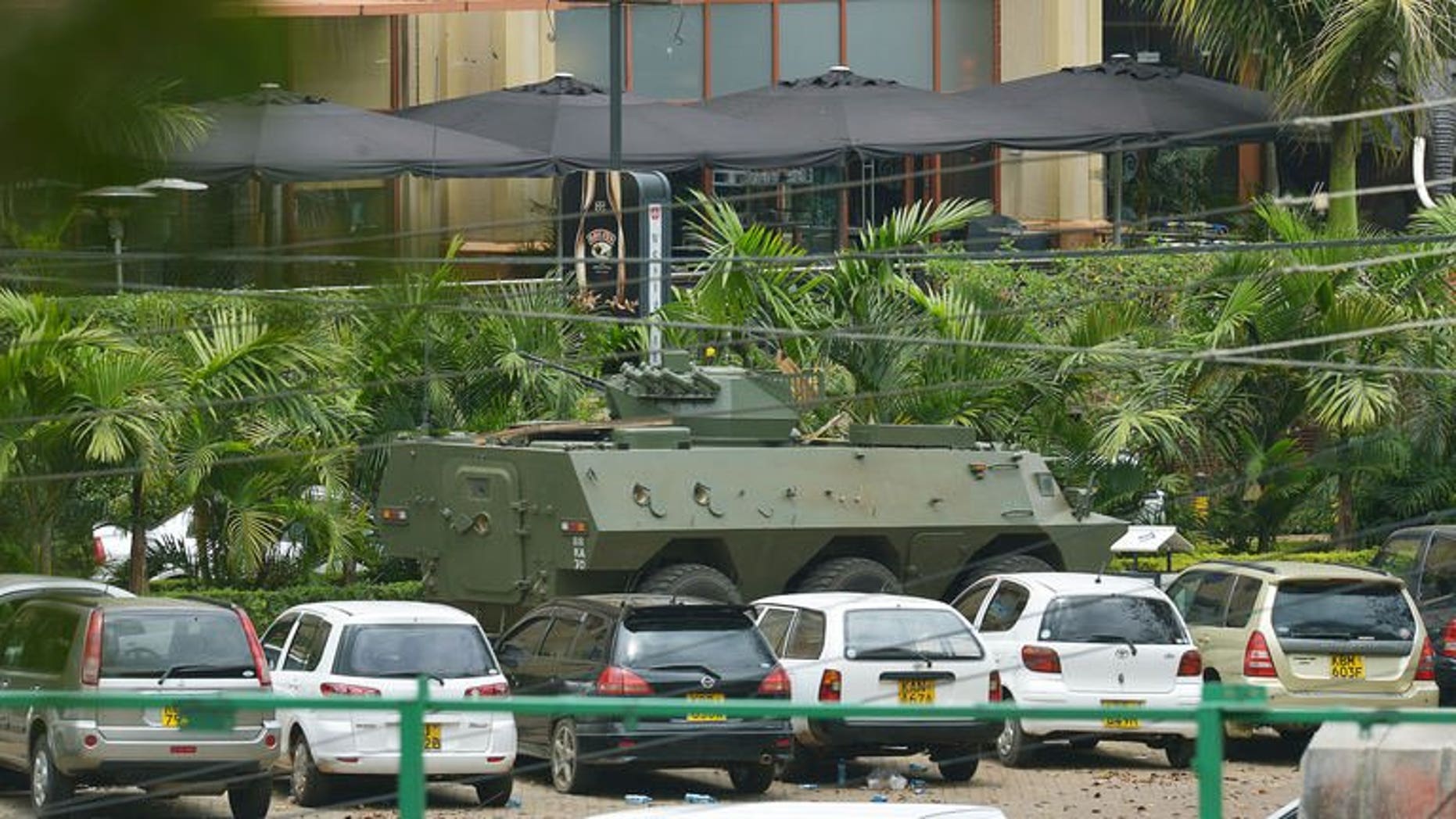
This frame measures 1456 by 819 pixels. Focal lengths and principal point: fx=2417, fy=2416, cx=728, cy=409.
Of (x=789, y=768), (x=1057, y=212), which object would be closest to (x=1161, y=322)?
(x=1057, y=212)

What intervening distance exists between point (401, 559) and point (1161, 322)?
8151 mm

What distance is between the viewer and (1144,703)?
16781 millimetres

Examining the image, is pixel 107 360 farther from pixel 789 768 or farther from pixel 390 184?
pixel 390 184

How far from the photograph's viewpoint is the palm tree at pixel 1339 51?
21.8 m

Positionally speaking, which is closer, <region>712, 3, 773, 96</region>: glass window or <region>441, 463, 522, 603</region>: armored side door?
<region>441, 463, 522, 603</region>: armored side door

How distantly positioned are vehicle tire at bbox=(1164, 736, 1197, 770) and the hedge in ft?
21.1

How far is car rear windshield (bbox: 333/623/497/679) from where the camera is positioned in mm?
15195

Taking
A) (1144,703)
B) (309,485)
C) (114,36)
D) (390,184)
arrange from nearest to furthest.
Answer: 1. (114,36)
2. (390,184)
3. (1144,703)
4. (309,485)

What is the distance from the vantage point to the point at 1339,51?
2173 centimetres

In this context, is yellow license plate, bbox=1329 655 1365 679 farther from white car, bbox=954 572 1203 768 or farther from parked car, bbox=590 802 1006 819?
parked car, bbox=590 802 1006 819

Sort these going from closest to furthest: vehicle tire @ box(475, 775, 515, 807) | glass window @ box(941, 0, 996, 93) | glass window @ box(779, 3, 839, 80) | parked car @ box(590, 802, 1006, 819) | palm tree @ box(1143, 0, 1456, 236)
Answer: parked car @ box(590, 802, 1006, 819), vehicle tire @ box(475, 775, 515, 807), palm tree @ box(1143, 0, 1456, 236), glass window @ box(779, 3, 839, 80), glass window @ box(941, 0, 996, 93)

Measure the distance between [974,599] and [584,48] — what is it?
13.7m

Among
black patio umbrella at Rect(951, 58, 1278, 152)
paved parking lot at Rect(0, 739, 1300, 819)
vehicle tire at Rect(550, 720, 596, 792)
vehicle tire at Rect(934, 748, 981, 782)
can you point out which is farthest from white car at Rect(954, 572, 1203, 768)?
black patio umbrella at Rect(951, 58, 1278, 152)

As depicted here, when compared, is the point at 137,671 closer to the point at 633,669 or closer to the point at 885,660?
the point at 633,669
